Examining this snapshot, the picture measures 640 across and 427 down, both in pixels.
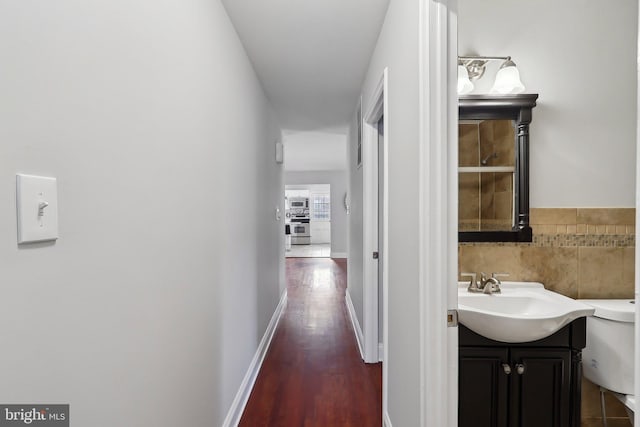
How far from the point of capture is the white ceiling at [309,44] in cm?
182

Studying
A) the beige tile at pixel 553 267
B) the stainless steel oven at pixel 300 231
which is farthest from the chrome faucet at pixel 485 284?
the stainless steel oven at pixel 300 231

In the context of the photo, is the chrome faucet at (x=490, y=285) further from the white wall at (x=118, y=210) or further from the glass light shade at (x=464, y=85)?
the white wall at (x=118, y=210)

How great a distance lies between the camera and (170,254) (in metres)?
1.17

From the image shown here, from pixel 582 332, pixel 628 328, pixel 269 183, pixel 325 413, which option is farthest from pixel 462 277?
pixel 269 183

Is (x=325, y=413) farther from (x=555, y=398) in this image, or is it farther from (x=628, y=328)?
(x=628, y=328)

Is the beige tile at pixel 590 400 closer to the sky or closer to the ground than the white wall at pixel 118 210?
closer to the ground

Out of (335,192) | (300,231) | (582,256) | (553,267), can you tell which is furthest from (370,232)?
(300,231)

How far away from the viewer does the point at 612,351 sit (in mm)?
1554

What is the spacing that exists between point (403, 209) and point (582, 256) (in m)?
1.14

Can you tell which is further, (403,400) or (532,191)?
(532,191)

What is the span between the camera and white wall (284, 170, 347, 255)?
8656mm

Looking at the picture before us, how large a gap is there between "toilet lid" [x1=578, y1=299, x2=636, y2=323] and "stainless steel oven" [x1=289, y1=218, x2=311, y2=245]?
1011 centimetres

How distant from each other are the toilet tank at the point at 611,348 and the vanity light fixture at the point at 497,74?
3.96 ft

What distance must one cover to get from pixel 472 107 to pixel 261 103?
181cm
